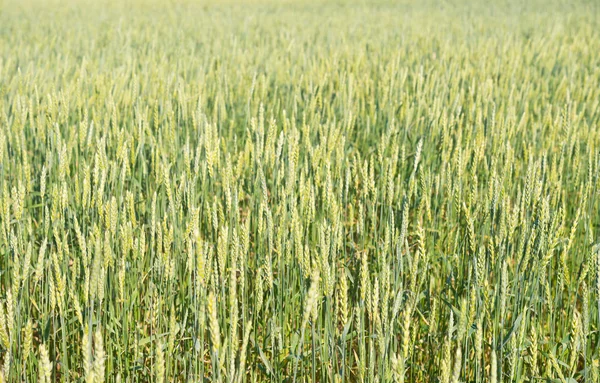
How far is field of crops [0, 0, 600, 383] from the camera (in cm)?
Result: 125

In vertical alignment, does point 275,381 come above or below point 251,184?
below

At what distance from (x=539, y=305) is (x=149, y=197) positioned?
1.21 meters

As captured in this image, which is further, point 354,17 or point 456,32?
point 354,17

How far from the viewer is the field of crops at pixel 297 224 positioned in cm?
125

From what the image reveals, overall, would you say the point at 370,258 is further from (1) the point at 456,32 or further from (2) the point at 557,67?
(1) the point at 456,32

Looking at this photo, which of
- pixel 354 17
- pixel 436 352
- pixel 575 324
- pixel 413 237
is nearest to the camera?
pixel 575 324

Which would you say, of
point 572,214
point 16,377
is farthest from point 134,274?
point 572,214

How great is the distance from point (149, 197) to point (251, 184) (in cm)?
34

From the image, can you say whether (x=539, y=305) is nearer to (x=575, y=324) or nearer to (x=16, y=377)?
(x=575, y=324)

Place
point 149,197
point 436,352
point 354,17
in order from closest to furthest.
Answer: point 436,352 → point 149,197 → point 354,17

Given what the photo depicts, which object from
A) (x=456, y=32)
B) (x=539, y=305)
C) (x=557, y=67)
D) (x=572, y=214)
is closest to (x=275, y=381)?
(x=539, y=305)

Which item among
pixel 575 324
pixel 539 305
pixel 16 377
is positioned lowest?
pixel 16 377

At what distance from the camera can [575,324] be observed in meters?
1.12

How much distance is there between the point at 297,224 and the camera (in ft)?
4.20
